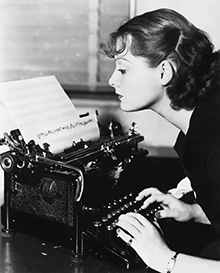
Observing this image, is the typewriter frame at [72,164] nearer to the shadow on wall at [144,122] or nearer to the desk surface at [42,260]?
the desk surface at [42,260]

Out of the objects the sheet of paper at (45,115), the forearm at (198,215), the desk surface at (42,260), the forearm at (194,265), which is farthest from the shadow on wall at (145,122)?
the forearm at (194,265)

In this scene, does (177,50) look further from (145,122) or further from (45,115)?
(145,122)

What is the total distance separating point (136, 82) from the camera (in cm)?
148

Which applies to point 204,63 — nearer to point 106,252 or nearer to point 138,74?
point 138,74

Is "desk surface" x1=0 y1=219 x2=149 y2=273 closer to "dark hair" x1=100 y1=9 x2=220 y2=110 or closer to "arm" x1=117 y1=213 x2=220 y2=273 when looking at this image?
"arm" x1=117 y1=213 x2=220 y2=273

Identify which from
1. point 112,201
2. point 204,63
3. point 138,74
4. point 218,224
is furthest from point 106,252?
point 204,63

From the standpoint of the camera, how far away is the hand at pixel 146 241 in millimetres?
1255

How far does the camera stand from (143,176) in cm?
197

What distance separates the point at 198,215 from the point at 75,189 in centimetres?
45

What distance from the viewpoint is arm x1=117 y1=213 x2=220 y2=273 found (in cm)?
121

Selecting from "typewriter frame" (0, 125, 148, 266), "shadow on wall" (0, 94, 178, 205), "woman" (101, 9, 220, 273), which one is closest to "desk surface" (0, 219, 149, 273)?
"typewriter frame" (0, 125, 148, 266)

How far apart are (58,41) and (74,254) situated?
95cm

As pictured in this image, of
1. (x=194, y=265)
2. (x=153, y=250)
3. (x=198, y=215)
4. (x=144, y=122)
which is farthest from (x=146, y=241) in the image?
(x=144, y=122)

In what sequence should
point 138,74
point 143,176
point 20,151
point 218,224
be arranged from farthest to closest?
point 143,176 → point 20,151 → point 138,74 → point 218,224
